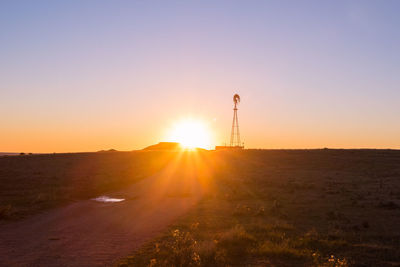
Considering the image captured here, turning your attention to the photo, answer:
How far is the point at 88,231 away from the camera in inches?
604

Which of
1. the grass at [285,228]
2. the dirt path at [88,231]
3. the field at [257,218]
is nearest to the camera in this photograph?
the dirt path at [88,231]

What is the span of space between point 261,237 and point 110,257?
616 cm

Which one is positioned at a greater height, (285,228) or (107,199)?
(107,199)

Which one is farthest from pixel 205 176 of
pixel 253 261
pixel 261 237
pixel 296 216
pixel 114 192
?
pixel 253 261

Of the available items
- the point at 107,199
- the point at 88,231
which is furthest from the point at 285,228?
the point at 107,199

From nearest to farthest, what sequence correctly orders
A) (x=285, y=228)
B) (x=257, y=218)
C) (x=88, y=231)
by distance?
(x=88, y=231), (x=285, y=228), (x=257, y=218)

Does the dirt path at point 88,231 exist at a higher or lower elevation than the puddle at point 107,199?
lower

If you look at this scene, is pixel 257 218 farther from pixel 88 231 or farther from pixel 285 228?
pixel 88 231

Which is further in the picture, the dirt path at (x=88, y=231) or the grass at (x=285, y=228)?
the grass at (x=285, y=228)

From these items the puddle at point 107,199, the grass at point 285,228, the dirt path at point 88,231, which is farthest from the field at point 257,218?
the puddle at point 107,199

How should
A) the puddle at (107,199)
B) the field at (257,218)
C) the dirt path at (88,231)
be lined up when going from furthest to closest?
1. the puddle at (107,199)
2. the field at (257,218)
3. the dirt path at (88,231)

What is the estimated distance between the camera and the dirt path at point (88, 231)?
1135cm

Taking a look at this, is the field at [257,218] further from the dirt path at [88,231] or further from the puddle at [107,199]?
the puddle at [107,199]

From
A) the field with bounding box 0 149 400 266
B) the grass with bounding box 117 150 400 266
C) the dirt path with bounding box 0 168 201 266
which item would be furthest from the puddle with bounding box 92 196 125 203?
the grass with bounding box 117 150 400 266
